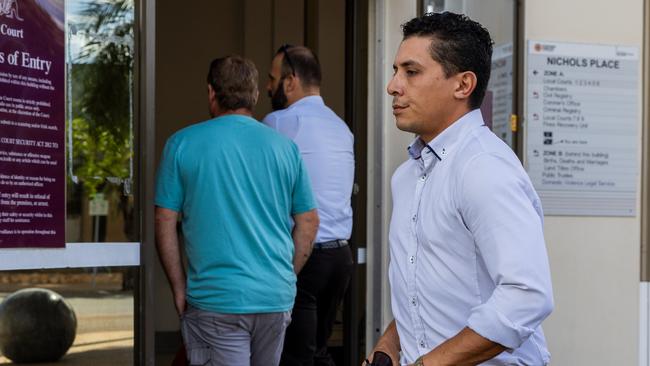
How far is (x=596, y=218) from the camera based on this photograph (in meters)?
6.50

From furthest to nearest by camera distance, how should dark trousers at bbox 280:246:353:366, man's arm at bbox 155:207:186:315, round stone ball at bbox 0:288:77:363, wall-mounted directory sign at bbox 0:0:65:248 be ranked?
dark trousers at bbox 280:246:353:366 < man's arm at bbox 155:207:186:315 < round stone ball at bbox 0:288:77:363 < wall-mounted directory sign at bbox 0:0:65:248

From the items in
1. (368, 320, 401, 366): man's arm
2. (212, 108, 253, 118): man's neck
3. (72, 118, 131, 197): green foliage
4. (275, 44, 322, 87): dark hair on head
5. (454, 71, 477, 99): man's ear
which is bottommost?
(368, 320, 401, 366): man's arm

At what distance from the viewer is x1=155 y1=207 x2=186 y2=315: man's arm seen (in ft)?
13.9

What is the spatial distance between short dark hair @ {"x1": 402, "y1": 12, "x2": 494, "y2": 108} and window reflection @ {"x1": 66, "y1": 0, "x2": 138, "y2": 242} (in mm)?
2197

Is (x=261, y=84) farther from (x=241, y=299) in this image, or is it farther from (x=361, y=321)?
(x=241, y=299)

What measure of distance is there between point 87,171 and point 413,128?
2305 mm

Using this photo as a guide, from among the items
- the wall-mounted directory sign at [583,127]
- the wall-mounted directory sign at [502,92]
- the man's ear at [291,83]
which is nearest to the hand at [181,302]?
the man's ear at [291,83]

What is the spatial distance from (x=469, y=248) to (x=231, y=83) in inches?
90.3

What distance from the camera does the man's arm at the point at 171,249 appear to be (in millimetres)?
4223

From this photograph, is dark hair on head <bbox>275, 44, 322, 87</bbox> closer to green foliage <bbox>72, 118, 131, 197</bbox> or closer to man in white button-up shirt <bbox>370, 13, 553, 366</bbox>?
green foliage <bbox>72, 118, 131, 197</bbox>

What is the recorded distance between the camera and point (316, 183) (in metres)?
5.14

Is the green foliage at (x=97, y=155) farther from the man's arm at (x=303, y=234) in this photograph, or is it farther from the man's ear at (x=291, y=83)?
the man's ear at (x=291, y=83)

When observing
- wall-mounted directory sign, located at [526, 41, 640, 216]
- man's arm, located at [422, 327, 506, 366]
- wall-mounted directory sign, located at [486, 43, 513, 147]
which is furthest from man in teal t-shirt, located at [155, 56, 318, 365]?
wall-mounted directory sign, located at [526, 41, 640, 216]

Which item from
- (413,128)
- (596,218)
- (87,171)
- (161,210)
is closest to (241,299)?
(161,210)
